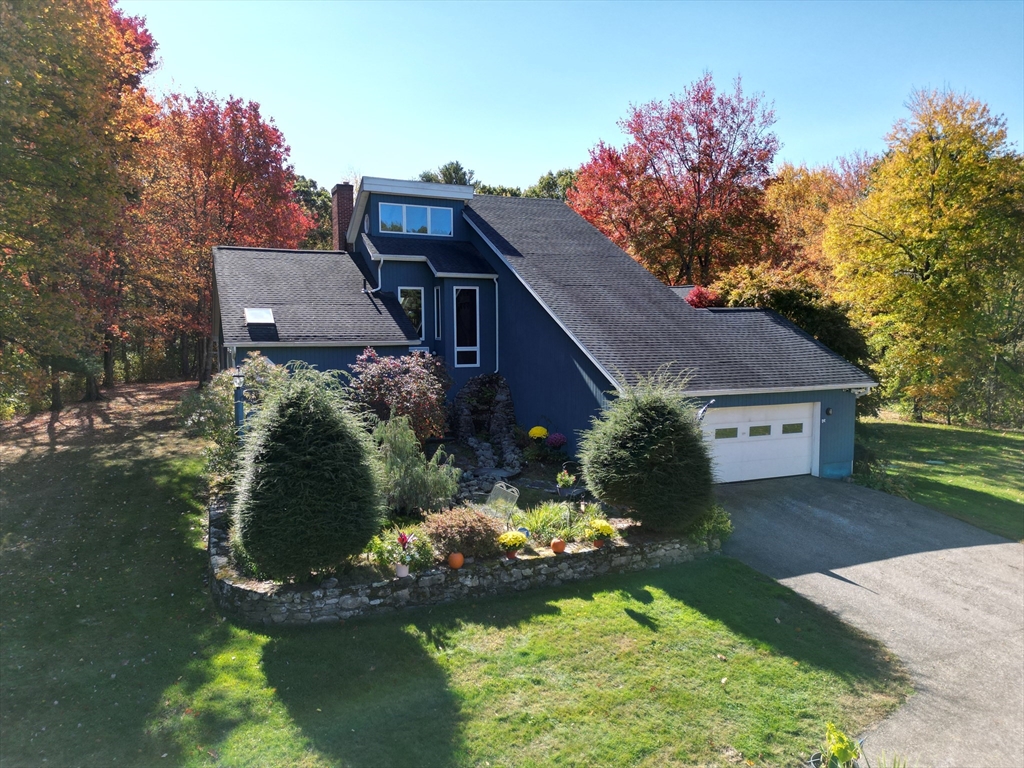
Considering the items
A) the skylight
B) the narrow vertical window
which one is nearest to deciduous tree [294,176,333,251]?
the narrow vertical window

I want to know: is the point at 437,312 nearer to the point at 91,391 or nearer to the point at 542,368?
the point at 542,368

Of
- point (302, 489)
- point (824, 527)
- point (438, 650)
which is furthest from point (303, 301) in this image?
point (824, 527)

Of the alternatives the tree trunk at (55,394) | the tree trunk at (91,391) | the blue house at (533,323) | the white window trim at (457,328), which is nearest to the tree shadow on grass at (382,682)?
the blue house at (533,323)

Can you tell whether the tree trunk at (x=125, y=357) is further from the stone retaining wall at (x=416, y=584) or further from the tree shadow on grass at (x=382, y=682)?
the tree shadow on grass at (x=382, y=682)

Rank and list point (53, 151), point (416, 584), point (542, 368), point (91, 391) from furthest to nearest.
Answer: point (91, 391) → point (542, 368) → point (53, 151) → point (416, 584)

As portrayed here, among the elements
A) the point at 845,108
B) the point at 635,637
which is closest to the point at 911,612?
the point at 635,637

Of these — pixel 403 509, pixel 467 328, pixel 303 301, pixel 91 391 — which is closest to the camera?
pixel 403 509
